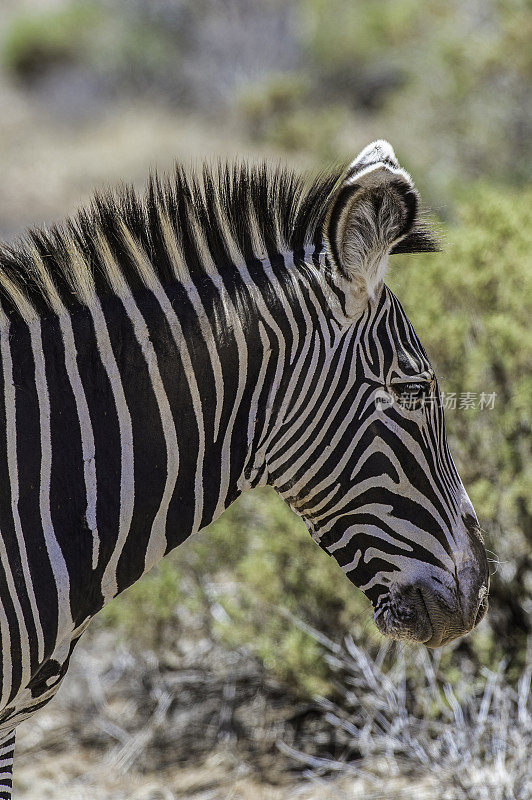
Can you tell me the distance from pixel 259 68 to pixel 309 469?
21.9 meters

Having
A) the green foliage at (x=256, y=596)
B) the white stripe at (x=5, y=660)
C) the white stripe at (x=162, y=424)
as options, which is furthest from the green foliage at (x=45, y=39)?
the white stripe at (x=5, y=660)

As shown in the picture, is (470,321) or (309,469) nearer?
(309,469)

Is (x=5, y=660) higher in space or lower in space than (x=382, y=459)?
lower

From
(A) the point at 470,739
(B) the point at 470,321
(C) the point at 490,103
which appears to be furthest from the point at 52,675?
(C) the point at 490,103

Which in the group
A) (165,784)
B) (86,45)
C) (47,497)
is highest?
(86,45)

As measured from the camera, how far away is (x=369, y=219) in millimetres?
2221

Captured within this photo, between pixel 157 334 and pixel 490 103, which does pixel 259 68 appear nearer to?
pixel 490 103

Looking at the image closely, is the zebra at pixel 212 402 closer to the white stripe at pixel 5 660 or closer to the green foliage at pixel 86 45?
the white stripe at pixel 5 660

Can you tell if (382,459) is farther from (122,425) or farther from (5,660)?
(5,660)

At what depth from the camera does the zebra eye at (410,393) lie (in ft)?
7.57

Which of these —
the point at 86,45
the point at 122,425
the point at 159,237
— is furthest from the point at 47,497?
the point at 86,45

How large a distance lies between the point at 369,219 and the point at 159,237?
21.7 inches

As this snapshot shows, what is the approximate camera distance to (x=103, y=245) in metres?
2.26

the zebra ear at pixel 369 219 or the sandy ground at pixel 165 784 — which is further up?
the zebra ear at pixel 369 219
